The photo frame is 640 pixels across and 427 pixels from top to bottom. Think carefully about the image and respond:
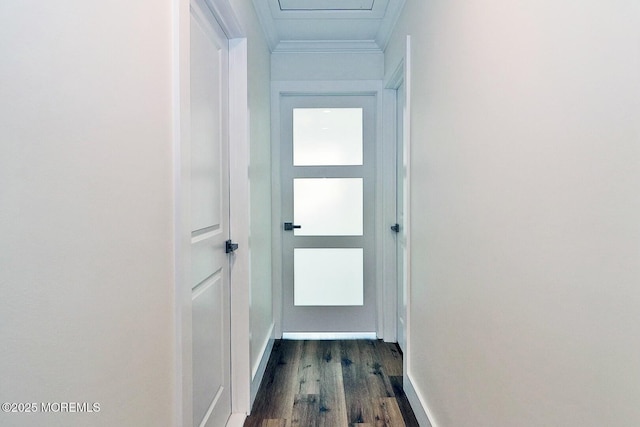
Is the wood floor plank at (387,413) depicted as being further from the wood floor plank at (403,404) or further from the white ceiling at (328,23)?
the white ceiling at (328,23)

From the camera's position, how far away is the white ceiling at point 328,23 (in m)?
2.57

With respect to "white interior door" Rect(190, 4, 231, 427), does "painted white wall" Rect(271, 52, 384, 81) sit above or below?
above

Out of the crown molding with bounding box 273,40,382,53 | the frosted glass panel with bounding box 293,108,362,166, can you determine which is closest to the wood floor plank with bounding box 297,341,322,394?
the frosted glass panel with bounding box 293,108,362,166

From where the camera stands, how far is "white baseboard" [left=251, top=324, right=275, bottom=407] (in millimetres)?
A: 2273

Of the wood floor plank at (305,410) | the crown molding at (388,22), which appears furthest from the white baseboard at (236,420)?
the crown molding at (388,22)

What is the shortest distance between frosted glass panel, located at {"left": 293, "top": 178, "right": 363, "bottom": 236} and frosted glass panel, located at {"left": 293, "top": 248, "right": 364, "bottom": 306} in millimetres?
166

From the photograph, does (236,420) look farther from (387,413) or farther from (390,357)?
(390,357)

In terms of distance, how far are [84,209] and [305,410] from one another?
1814mm

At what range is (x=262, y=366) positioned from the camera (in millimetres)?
2584

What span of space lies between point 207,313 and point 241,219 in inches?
22.6

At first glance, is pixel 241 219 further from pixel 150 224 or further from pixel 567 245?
pixel 567 245

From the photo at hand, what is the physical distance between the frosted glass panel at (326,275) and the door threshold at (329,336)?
9.8 inches

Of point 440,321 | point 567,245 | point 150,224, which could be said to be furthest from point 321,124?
point 567,245

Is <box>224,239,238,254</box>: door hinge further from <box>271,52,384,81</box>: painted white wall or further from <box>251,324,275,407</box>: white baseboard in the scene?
<box>271,52,384,81</box>: painted white wall
